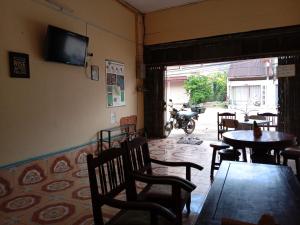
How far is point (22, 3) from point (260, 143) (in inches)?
151

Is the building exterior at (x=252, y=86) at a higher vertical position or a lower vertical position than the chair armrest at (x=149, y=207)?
higher

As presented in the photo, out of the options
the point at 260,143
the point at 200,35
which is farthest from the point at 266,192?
the point at 200,35

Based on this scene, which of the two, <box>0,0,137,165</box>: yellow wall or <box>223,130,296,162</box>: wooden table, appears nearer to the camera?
<box>223,130,296,162</box>: wooden table

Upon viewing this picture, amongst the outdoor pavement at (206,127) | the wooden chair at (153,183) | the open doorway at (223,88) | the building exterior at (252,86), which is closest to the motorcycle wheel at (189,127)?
the outdoor pavement at (206,127)

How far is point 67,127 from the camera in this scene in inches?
166

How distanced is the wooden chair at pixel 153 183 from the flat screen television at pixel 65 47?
7.65ft

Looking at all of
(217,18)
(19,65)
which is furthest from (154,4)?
(19,65)

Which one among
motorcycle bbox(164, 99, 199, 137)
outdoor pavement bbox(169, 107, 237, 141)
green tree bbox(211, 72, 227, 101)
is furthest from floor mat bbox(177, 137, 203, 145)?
green tree bbox(211, 72, 227, 101)

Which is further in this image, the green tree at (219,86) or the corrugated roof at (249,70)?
the green tree at (219,86)

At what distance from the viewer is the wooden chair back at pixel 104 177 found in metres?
1.55

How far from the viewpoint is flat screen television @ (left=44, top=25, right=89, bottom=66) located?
365 cm

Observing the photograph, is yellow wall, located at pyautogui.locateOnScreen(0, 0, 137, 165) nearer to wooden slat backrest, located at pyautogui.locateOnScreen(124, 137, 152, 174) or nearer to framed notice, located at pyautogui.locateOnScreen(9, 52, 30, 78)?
framed notice, located at pyautogui.locateOnScreen(9, 52, 30, 78)

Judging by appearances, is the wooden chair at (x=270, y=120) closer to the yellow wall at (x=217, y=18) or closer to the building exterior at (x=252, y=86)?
the yellow wall at (x=217, y=18)

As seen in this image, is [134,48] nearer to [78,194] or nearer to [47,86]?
[47,86]
